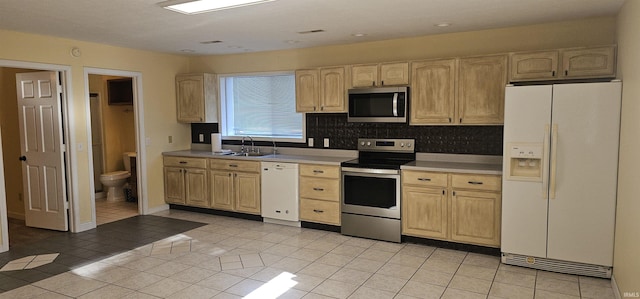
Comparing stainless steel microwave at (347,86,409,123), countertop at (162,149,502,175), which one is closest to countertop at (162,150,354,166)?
countertop at (162,149,502,175)

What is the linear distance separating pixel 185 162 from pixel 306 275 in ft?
10.4

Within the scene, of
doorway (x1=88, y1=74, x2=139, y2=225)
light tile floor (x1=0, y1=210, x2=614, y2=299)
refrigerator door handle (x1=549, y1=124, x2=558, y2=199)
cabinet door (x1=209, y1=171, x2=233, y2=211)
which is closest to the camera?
light tile floor (x1=0, y1=210, x2=614, y2=299)

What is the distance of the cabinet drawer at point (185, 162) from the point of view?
6.08m

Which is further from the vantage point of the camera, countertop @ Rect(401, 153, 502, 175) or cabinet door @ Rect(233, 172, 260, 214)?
cabinet door @ Rect(233, 172, 260, 214)

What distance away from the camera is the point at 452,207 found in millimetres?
4430

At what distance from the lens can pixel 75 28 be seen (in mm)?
4457

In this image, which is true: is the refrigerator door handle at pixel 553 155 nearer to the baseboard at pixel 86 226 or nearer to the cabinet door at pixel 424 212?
the cabinet door at pixel 424 212

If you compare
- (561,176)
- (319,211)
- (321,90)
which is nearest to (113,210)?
(319,211)

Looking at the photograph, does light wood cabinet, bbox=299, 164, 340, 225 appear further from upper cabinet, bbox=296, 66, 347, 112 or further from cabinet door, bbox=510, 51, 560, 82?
cabinet door, bbox=510, 51, 560, 82

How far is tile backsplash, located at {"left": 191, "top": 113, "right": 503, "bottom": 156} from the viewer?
4746 mm

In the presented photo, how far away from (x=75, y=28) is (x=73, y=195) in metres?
2.07

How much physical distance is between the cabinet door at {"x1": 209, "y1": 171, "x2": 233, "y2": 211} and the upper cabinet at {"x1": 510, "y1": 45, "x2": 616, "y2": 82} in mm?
3755

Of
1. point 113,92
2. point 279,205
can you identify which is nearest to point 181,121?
point 113,92

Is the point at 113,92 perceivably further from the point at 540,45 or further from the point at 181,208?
the point at 540,45
